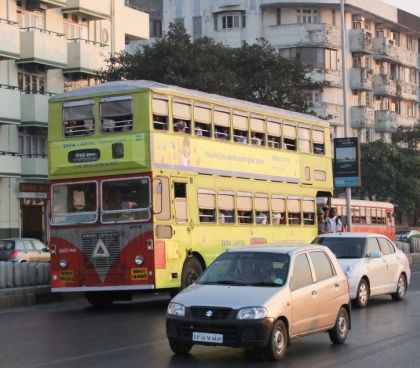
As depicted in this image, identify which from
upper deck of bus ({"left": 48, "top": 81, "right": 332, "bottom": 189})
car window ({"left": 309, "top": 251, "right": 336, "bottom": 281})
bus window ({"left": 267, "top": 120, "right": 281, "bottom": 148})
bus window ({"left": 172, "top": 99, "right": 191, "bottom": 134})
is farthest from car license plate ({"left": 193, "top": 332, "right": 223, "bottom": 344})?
bus window ({"left": 267, "top": 120, "right": 281, "bottom": 148})

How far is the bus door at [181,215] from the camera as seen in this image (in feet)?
67.5

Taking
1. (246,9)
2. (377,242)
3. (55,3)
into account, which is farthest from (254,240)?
(246,9)

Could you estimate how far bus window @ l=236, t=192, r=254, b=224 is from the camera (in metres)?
22.9

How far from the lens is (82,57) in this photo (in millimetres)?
46188

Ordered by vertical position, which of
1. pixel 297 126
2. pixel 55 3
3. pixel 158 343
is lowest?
pixel 158 343

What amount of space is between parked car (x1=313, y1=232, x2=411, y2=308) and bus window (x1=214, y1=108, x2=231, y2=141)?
3.29m

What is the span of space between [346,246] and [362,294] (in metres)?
1.37

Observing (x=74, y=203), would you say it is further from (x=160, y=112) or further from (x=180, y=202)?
(x=160, y=112)

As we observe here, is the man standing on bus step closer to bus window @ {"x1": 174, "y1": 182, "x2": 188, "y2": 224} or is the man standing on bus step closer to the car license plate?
bus window @ {"x1": 174, "y1": 182, "x2": 188, "y2": 224}

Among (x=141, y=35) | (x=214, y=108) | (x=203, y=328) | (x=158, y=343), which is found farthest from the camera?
(x=141, y=35)

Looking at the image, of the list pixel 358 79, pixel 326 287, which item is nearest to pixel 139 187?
pixel 326 287

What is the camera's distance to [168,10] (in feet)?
257

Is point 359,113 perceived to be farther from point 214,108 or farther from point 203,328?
point 203,328

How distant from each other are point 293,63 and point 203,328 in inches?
1296
